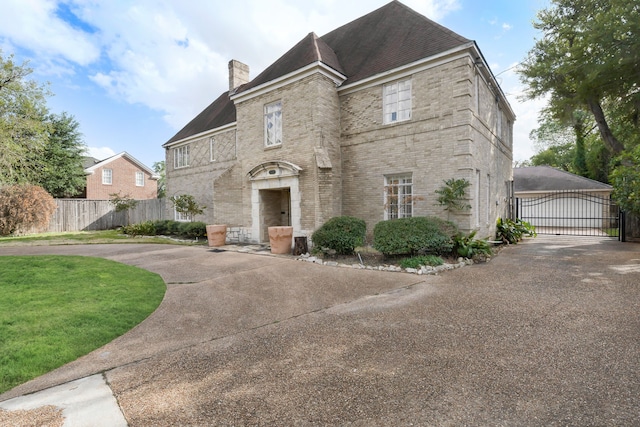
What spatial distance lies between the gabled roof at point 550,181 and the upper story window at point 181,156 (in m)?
23.3

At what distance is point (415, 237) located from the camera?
317 inches

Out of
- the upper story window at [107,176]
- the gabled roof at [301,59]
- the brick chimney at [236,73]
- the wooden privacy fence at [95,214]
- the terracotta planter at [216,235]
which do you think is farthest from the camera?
the upper story window at [107,176]

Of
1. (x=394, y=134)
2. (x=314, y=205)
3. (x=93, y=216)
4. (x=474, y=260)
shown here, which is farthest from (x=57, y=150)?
(x=474, y=260)

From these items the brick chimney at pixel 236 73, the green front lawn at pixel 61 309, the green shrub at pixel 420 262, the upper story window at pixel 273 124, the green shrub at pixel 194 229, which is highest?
the brick chimney at pixel 236 73

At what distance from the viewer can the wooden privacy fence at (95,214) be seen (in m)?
19.4

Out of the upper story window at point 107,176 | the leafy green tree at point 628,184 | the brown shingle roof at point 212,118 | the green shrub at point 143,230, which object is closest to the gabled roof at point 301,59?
the brown shingle roof at point 212,118

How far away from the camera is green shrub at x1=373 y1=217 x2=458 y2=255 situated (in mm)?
8062

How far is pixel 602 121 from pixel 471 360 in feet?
56.7

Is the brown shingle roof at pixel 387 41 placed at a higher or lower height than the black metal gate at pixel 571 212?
higher

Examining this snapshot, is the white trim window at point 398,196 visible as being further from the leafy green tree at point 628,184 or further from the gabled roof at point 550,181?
the gabled roof at point 550,181

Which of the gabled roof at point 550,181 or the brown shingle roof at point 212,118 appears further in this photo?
the gabled roof at point 550,181

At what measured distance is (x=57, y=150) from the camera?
2364 centimetres

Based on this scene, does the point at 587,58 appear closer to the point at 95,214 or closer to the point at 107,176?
the point at 95,214

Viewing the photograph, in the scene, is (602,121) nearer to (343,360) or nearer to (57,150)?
(343,360)
